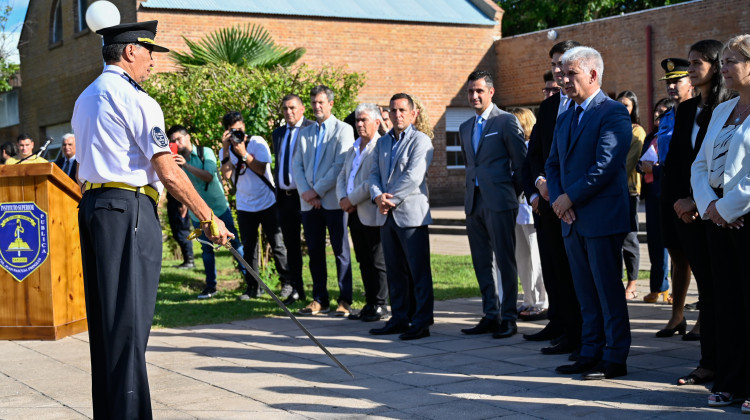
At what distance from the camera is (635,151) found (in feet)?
28.9

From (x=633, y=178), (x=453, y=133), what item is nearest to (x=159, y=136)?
(x=633, y=178)

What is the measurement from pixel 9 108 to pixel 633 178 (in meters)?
32.2

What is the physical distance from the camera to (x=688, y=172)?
5.97 metres

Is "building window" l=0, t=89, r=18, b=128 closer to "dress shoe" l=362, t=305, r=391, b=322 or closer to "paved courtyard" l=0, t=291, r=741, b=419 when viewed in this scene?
"paved courtyard" l=0, t=291, r=741, b=419

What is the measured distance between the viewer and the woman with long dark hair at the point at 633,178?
28.8 feet

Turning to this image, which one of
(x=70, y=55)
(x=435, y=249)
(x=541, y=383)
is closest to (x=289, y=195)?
(x=541, y=383)

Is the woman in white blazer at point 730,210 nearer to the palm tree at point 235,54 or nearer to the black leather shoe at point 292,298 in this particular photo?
the black leather shoe at point 292,298

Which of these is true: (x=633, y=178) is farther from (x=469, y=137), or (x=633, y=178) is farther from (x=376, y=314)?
(x=376, y=314)

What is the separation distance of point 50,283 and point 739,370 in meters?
5.72

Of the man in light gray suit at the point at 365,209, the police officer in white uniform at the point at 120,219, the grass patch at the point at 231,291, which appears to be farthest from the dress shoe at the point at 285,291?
the police officer in white uniform at the point at 120,219

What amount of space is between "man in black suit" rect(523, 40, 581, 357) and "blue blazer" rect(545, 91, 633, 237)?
0.65m

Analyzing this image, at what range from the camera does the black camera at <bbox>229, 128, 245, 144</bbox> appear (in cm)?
988

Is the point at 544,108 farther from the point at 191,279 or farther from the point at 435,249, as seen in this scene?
the point at 435,249

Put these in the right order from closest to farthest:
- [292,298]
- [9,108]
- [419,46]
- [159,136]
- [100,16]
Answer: [159,136] → [292,298] → [100,16] → [419,46] → [9,108]
